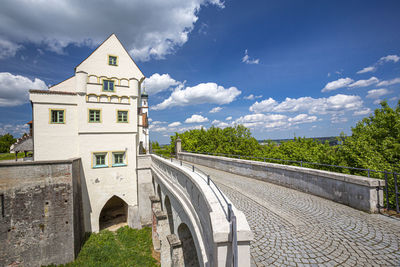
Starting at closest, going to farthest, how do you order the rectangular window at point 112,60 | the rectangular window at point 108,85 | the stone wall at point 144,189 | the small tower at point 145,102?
1. the rectangular window at point 108,85
2. the stone wall at point 144,189
3. the rectangular window at point 112,60
4. the small tower at point 145,102

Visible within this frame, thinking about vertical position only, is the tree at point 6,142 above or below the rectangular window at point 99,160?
above

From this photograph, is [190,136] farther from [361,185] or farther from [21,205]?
[361,185]

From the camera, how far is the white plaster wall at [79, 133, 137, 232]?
55.2 ft

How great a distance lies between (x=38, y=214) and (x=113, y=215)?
28.4ft

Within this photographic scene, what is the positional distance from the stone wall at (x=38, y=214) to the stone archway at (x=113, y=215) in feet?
16.8

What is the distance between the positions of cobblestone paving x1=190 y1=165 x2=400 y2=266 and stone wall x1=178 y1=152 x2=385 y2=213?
345mm

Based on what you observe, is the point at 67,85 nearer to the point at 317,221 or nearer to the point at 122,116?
the point at 122,116

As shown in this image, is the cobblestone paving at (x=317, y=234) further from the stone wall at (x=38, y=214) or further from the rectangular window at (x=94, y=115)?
the rectangular window at (x=94, y=115)

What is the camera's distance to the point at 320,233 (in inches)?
186

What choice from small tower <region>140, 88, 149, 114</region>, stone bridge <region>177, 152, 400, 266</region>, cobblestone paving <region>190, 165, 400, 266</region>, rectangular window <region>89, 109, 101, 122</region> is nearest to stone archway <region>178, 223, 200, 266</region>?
stone bridge <region>177, 152, 400, 266</region>

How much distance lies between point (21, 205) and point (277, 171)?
1801cm

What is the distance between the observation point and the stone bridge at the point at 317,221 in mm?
3846

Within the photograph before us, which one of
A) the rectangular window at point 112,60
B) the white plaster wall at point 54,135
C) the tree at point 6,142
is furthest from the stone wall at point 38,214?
the tree at point 6,142

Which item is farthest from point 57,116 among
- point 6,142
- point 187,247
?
point 6,142
